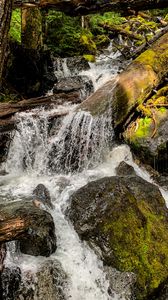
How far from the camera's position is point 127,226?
5.13 metres

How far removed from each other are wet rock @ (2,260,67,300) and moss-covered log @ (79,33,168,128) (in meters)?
4.02

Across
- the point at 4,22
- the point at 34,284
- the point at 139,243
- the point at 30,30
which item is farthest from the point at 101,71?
the point at 4,22

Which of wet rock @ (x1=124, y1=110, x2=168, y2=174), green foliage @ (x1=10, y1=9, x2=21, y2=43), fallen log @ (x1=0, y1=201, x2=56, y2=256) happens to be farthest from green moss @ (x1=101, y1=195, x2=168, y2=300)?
green foliage @ (x1=10, y1=9, x2=21, y2=43)

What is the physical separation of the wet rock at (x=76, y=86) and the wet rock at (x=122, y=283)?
6204 mm

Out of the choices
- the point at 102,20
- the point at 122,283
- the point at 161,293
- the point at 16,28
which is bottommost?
the point at 161,293

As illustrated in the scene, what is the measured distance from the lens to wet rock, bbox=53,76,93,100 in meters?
10.3

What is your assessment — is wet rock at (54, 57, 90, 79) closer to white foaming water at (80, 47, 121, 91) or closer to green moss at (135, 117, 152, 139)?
white foaming water at (80, 47, 121, 91)

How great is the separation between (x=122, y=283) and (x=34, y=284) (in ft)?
4.00

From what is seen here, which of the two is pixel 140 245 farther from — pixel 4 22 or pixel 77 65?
pixel 77 65

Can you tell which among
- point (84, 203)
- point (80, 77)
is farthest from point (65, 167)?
point (80, 77)

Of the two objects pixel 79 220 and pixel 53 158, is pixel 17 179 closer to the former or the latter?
pixel 53 158

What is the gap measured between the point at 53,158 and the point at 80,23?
1135cm

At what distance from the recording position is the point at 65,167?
7512 millimetres

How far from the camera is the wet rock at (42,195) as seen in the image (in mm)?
6159
